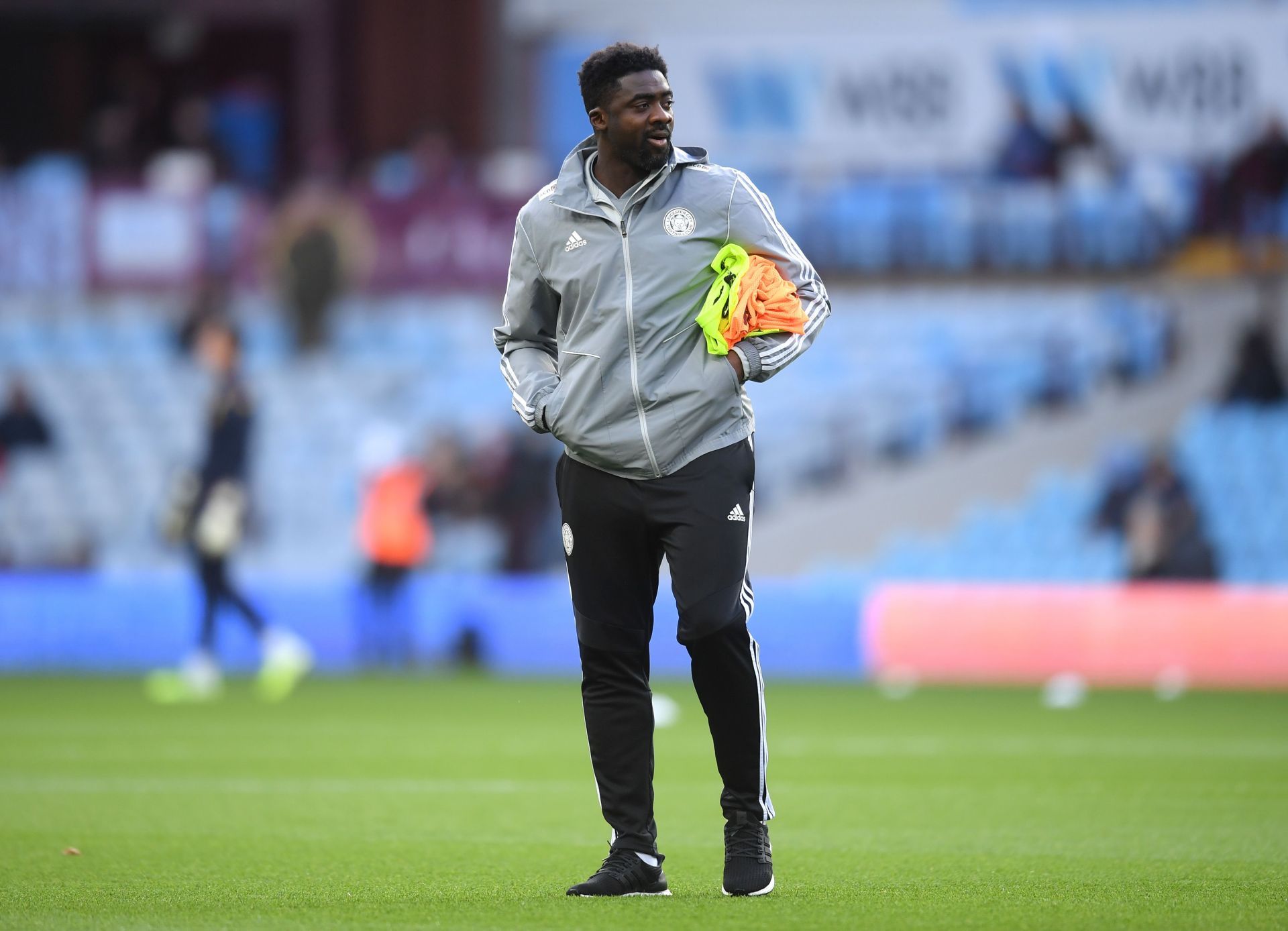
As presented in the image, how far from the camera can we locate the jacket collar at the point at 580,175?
5168 mm

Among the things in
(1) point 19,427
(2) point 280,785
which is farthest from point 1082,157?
(2) point 280,785

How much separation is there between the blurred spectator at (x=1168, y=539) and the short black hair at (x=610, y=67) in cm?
1060

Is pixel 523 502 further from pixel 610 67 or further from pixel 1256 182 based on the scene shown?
pixel 610 67

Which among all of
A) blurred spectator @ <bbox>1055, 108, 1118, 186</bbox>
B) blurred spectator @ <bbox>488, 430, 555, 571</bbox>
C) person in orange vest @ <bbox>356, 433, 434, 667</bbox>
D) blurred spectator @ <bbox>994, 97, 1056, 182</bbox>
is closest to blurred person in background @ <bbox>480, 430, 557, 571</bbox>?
blurred spectator @ <bbox>488, 430, 555, 571</bbox>

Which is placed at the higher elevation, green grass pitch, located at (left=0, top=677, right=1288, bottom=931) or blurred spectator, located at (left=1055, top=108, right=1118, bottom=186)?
blurred spectator, located at (left=1055, top=108, right=1118, bottom=186)

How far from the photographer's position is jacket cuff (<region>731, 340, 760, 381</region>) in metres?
5.11

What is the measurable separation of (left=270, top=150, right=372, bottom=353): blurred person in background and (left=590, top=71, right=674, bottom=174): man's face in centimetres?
1628

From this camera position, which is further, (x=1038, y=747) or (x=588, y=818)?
(x=1038, y=747)

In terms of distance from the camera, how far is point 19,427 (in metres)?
19.7

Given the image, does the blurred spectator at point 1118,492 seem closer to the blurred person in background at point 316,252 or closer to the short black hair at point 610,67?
the blurred person in background at point 316,252

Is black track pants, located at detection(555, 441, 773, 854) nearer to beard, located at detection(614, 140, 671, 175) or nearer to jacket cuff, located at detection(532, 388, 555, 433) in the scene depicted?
jacket cuff, located at detection(532, 388, 555, 433)

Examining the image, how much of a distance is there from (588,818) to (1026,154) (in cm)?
1497

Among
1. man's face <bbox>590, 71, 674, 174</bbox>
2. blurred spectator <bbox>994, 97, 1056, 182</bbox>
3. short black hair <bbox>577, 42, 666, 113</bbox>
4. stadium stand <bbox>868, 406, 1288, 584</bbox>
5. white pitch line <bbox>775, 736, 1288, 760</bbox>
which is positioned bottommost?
stadium stand <bbox>868, 406, 1288, 584</bbox>

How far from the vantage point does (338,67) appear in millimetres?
26672
